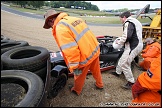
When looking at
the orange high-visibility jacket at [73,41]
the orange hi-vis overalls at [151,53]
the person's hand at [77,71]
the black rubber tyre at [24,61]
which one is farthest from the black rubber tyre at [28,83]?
the orange hi-vis overalls at [151,53]

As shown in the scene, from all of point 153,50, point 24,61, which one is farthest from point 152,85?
point 153,50

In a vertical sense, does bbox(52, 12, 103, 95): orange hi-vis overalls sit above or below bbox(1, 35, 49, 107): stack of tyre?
above

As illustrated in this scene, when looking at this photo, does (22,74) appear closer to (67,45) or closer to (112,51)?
(67,45)

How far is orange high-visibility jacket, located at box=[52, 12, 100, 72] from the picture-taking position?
2.82 meters

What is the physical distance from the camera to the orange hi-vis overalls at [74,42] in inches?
111

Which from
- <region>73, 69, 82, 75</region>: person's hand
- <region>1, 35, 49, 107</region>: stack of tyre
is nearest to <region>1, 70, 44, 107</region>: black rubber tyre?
<region>1, 35, 49, 107</region>: stack of tyre

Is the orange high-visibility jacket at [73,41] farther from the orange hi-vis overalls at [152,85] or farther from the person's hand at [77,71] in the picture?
the orange hi-vis overalls at [152,85]

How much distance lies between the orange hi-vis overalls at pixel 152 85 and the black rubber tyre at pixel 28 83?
49.4 inches

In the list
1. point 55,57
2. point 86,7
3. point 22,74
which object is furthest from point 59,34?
point 86,7

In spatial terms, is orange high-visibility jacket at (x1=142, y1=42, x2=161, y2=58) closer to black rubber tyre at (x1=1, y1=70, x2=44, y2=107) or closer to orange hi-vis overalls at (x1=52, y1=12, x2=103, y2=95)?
orange hi-vis overalls at (x1=52, y1=12, x2=103, y2=95)

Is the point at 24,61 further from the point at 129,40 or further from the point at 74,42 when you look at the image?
the point at 129,40

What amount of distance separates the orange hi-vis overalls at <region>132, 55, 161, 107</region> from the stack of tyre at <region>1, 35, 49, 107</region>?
125 cm

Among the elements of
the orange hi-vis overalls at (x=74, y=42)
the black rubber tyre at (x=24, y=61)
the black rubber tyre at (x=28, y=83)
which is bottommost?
the black rubber tyre at (x=28, y=83)

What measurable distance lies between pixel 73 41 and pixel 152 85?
1.50 metres
